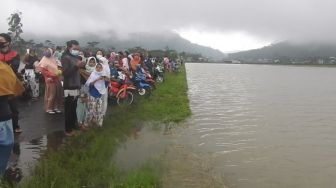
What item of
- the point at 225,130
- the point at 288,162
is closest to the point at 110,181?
the point at 288,162

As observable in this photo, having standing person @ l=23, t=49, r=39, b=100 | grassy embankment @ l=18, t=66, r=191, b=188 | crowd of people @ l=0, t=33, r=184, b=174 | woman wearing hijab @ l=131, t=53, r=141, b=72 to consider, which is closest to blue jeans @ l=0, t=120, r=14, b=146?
crowd of people @ l=0, t=33, r=184, b=174

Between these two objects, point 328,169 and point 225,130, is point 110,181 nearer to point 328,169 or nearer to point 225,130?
point 328,169

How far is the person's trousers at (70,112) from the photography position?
328 inches

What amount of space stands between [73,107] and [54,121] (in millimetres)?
1481

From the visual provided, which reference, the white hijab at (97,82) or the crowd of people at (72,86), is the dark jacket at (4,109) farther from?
the white hijab at (97,82)

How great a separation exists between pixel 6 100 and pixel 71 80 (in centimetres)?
388

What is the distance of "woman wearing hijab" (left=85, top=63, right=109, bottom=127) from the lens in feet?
28.5

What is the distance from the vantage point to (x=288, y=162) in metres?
8.14

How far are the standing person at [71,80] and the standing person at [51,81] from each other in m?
1.93

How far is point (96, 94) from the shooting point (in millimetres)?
8844

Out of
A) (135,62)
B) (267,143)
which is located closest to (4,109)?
(267,143)

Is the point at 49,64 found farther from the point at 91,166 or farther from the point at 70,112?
the point at 91,166

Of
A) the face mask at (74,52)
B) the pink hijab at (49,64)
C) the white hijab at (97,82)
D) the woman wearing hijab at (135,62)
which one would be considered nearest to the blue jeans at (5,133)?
the face mask at (74,52)

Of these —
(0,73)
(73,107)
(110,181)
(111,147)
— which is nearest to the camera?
(0,73)
